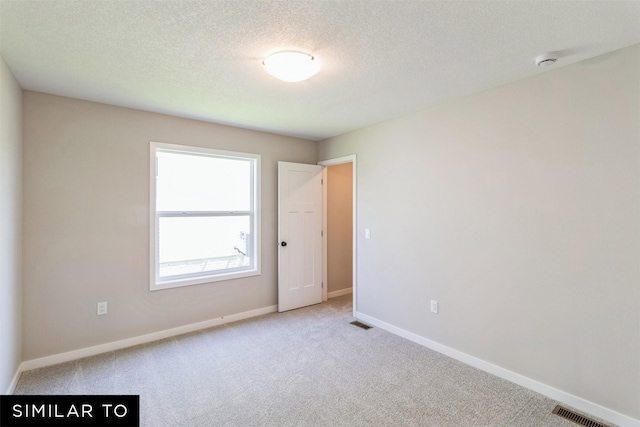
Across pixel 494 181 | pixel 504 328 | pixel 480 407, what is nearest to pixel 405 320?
pixel 504 328

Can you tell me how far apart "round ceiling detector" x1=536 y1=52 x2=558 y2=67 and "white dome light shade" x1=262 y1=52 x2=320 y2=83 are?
1535 millimetres

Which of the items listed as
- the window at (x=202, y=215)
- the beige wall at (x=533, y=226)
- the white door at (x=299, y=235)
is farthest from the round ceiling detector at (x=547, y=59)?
the window at (x=202, y=215)

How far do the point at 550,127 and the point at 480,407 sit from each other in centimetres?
213

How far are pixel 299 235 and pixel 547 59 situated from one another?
10.9 ft

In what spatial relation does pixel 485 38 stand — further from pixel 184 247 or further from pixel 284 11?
pixel 184 247

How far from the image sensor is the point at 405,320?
3484 mm

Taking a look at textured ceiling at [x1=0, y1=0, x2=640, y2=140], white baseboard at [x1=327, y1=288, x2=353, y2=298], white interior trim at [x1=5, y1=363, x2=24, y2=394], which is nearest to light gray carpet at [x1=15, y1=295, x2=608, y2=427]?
white interior trim at [x1=5, y1=363, x2=24, y2=394]

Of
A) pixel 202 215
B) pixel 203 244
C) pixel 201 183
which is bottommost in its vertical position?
pixel 203 244

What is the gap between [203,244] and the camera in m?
3.87

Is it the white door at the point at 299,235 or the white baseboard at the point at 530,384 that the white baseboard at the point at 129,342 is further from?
the white baseboard at the point at 530,384

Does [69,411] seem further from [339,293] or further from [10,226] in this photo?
[339,293]

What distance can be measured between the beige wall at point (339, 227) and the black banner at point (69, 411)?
3.19 meters

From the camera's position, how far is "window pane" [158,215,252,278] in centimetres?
361

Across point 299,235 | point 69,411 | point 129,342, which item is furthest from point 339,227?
point 69,411
